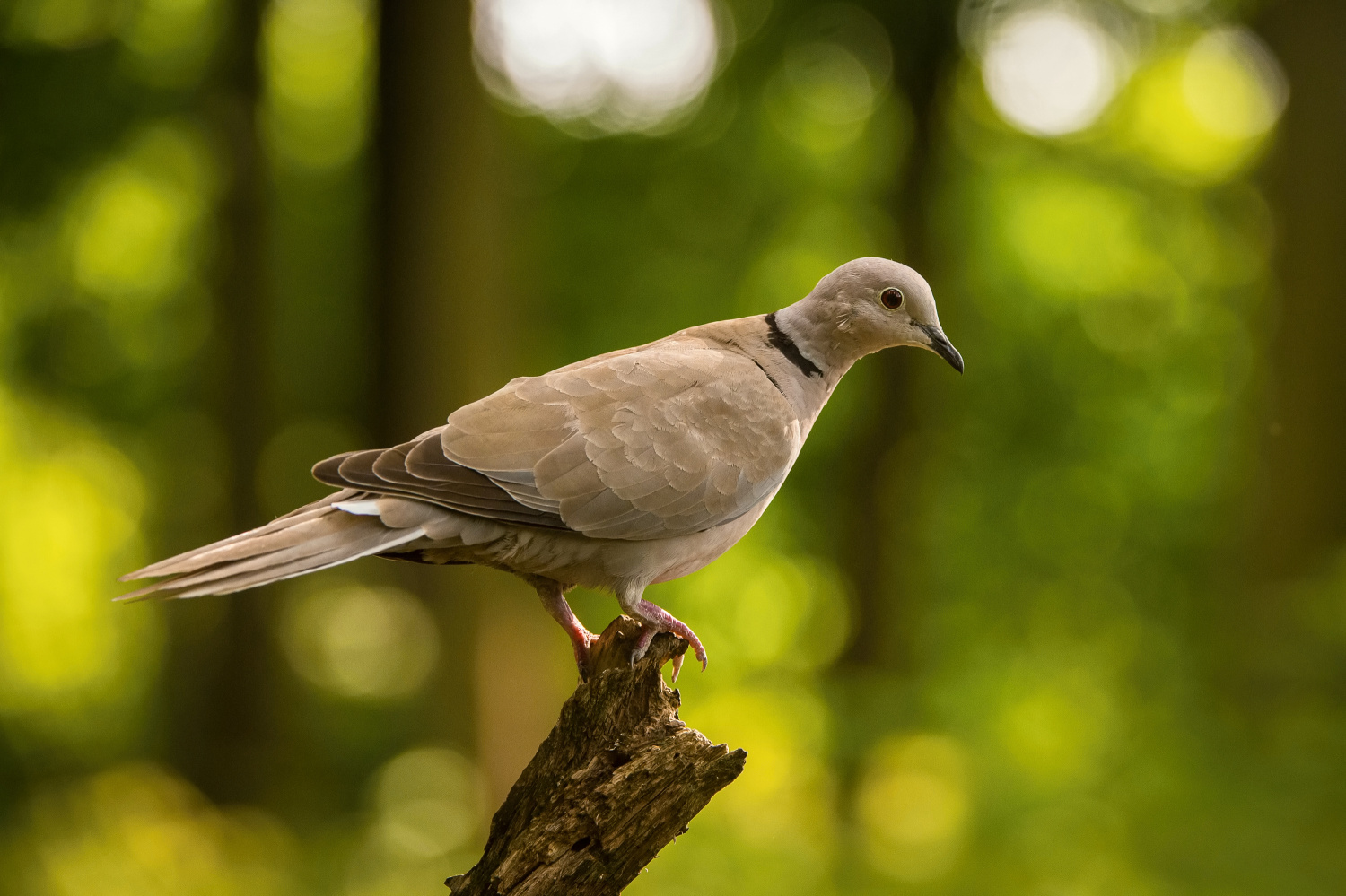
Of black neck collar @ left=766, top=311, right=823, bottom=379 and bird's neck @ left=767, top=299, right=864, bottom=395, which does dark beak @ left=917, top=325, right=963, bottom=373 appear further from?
black neck collar @ left=766, top=311, right=823, bottom=379

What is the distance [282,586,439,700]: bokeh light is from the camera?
7062 millimetres

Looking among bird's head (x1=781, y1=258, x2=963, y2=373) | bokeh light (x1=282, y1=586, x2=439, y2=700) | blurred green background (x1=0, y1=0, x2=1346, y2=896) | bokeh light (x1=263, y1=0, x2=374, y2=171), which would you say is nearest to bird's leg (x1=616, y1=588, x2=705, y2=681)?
bird's head (x1=781, y1=258, x2=963, y2=373)

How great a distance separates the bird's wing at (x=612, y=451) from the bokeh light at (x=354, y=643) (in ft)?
12.6

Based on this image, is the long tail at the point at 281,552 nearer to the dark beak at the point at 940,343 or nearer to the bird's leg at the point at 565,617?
the bird's leg at the point at 565,617

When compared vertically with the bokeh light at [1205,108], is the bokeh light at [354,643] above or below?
below

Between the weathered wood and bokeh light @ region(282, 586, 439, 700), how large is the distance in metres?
3.79

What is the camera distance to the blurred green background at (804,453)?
7035 mm

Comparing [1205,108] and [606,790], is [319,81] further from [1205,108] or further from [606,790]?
[606,790]

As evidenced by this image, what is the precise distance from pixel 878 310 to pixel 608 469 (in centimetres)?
105

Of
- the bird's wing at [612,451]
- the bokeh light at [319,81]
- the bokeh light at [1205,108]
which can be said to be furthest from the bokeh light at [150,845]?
the bokeh light at [1205,108]

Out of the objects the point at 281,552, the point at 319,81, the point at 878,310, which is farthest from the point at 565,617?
the point at 319,81

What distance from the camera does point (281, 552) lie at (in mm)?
2592

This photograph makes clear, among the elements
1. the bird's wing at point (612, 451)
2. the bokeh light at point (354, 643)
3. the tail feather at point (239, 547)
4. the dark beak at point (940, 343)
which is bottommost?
the tail feather at point (239, 547)

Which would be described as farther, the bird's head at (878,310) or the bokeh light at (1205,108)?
the bokeh light at (1205,108)
